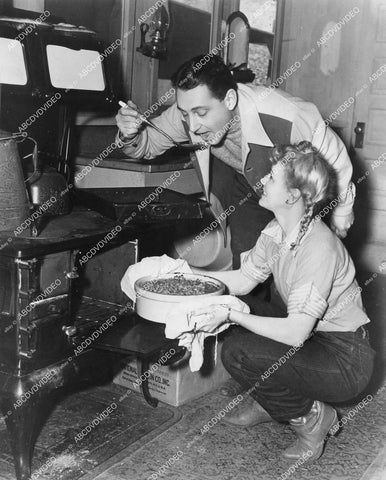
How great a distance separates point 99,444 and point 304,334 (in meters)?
0.87

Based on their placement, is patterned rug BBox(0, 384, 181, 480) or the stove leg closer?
the stove leg

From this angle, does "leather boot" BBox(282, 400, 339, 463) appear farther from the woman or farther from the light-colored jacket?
the light-colored jacket

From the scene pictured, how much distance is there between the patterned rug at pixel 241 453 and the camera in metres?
2.25

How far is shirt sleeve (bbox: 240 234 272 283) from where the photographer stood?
247 cm

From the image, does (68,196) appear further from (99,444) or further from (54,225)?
(99,444)

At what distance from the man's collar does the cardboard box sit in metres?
0.88

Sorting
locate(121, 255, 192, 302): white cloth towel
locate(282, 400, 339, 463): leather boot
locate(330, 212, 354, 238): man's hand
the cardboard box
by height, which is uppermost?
locate(330, 212, 354, 238): man's hand

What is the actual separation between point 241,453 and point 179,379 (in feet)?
1.49

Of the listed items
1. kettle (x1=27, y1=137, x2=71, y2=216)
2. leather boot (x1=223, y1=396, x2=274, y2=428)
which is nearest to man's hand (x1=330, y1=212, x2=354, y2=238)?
leather boot (x1=223, y1=396, x2=274, y2=428)

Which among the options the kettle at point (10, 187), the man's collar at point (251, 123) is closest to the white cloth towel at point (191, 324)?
the kettle at point (10, 187)

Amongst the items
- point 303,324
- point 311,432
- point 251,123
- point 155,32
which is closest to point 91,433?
point 311,432

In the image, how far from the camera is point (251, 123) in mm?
2561

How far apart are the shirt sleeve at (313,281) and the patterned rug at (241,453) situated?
58 centimetres

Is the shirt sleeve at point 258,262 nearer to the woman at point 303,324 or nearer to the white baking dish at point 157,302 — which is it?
the woman at point 303,324
